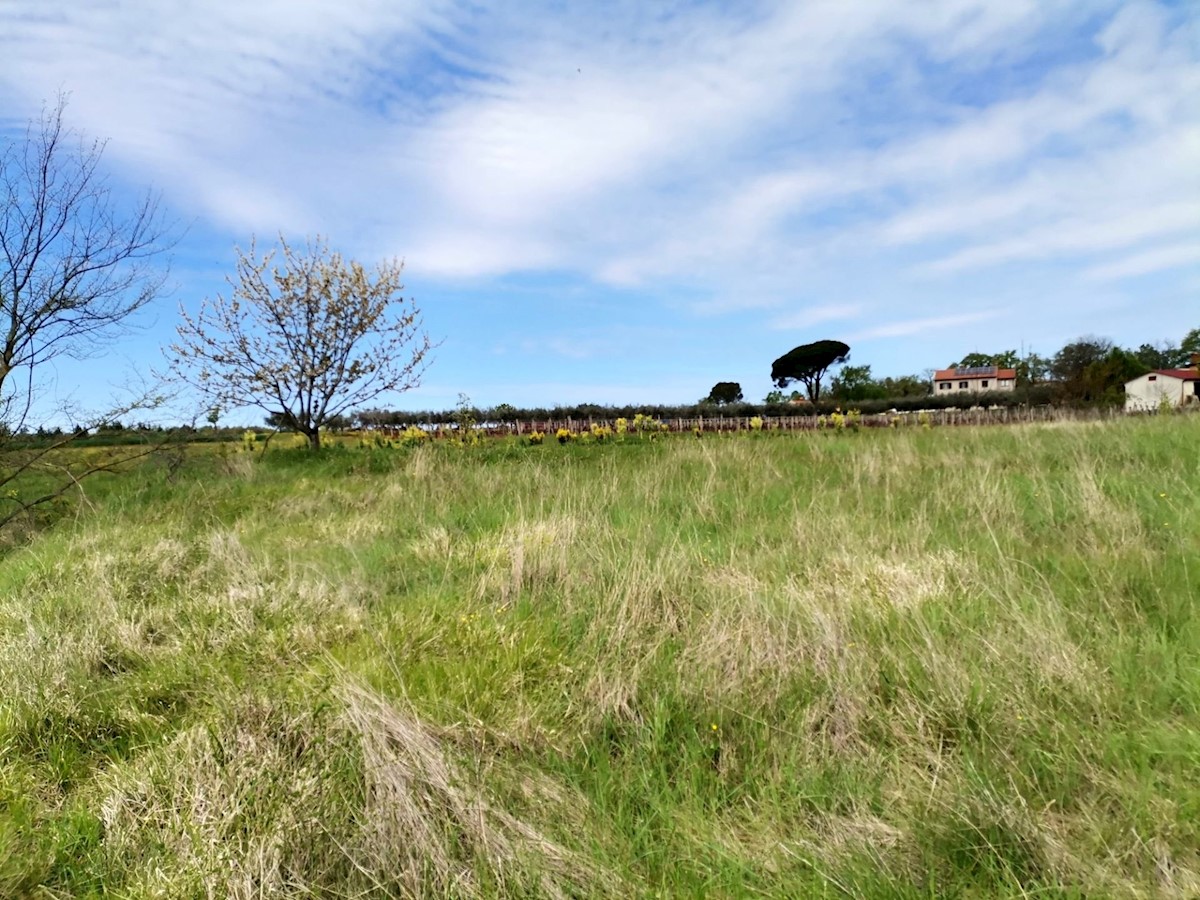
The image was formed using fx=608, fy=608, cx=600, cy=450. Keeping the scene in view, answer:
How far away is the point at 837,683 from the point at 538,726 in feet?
3.95

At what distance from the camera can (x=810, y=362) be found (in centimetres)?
7294

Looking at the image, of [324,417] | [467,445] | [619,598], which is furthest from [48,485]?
[619,598]

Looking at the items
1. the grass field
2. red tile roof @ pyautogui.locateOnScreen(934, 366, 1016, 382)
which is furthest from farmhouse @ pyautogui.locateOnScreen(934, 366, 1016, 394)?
the grass field

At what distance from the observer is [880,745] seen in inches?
85.5

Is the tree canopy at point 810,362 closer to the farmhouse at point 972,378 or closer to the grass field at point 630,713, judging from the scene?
the farmhouse at point 972,378

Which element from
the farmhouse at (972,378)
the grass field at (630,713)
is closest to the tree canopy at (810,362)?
the farmhouse at (972,378)

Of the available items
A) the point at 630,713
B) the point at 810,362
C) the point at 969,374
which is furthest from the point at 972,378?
the point at 630,713

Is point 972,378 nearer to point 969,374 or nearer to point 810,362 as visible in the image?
point 969,374

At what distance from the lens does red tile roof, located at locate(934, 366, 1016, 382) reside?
73.2 m

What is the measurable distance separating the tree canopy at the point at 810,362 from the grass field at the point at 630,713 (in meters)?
70.2

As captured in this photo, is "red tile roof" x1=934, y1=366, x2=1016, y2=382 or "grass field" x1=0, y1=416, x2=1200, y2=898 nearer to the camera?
"grass field" x1=0, y1=416, x2=1200, y2=898

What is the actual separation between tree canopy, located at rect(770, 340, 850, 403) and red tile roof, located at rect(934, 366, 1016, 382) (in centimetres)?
1539

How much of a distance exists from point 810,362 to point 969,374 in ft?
68.1

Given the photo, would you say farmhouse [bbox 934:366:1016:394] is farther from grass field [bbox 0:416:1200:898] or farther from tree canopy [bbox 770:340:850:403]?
grass field [bbox 0:416:1200:898]
